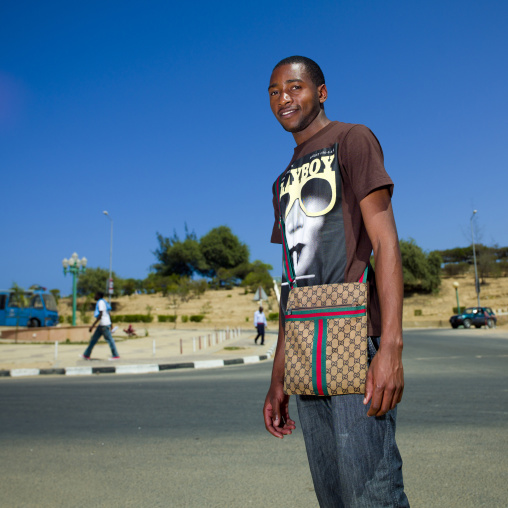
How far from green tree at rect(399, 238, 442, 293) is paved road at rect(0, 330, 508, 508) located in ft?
170

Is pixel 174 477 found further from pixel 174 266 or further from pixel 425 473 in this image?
pixel 174 266

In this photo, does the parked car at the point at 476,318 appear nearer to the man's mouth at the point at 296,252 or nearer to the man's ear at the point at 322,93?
the man's ear at the point at 322,93

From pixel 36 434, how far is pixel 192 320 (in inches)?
1455

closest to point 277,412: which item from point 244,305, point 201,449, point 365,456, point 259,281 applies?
point 365,456

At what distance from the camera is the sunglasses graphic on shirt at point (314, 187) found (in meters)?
1.62

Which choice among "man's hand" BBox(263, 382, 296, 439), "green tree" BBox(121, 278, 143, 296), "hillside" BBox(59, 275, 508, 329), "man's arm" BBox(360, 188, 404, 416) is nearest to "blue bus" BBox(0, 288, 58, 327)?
"hillside" BBox(59, 275, 508, 329)

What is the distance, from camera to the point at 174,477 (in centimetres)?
364

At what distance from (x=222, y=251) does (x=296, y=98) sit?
3251 inches

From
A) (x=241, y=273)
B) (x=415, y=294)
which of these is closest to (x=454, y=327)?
(x=415, y=294)

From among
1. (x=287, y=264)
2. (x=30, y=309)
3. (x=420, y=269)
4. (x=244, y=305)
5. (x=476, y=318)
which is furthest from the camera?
(x=420, y=269)

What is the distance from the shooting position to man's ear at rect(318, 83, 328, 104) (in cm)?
188

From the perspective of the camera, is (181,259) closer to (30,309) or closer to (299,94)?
(30,309)

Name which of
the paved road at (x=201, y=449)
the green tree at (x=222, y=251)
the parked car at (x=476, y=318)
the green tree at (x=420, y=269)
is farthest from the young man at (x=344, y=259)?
the green tree at (x=222, y=251)

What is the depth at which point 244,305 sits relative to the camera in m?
51.7
